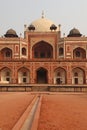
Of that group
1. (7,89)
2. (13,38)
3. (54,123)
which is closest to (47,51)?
(13,38)

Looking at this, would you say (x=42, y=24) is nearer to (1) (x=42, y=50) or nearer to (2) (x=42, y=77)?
(1) (x=42, y=50)

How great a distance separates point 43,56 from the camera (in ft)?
139

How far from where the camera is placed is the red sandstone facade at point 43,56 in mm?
33156

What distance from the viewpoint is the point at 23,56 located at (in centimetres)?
3934

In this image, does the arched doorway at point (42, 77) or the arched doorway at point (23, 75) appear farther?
the arched doorway at point (42, 77)

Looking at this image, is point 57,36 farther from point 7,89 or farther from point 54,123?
point 54,123

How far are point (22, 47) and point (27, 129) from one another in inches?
1357

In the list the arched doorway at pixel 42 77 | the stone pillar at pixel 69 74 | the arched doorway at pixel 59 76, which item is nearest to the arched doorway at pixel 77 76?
the stone pillar at pixel 69 74

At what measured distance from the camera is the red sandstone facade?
3316 cm

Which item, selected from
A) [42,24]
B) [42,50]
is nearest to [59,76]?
[42,50]

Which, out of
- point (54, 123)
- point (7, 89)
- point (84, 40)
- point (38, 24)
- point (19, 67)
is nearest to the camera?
point (54, 123)

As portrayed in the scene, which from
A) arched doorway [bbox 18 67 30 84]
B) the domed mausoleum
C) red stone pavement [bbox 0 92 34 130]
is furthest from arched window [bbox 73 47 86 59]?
red stone pavement [bbox 0 92 34 130]

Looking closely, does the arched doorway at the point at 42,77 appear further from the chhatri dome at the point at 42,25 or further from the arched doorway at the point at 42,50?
the chhatri dome at the point at 42,25

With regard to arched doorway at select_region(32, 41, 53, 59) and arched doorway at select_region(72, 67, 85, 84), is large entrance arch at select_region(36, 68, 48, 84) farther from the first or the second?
arched doorway at select_region(32, 41, 53, 59)
